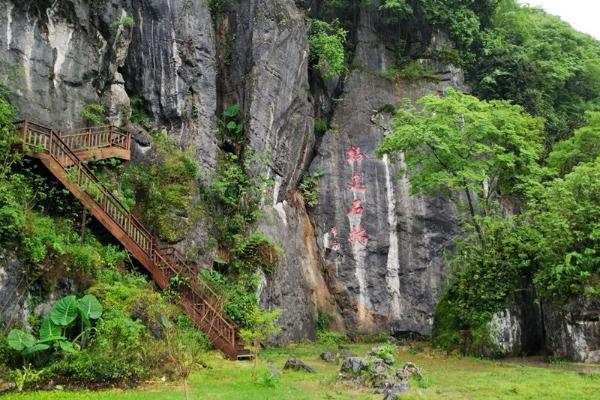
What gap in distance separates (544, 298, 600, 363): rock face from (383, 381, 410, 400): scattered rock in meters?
6.74

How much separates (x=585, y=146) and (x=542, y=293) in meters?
8.95

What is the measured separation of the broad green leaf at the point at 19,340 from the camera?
10219mm

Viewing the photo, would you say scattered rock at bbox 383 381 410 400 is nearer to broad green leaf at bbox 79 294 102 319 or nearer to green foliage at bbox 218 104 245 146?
broad green leaf at bbox 79 294 102 319

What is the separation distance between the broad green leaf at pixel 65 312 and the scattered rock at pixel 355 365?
5.50m

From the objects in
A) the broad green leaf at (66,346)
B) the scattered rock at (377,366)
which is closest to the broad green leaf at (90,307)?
the broad green leaf at (66,346)

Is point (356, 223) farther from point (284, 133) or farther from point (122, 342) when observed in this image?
point (122, 342)

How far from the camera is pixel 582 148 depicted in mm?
22281

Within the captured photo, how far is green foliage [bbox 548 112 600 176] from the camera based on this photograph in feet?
72.3

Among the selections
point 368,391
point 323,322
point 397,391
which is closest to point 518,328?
point 323,322

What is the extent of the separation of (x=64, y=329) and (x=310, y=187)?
1456 cm

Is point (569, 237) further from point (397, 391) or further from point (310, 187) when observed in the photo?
point (310, 187)

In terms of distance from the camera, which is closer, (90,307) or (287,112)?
(90,307)

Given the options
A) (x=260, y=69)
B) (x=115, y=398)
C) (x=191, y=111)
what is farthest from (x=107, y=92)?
(x=115, y=398)

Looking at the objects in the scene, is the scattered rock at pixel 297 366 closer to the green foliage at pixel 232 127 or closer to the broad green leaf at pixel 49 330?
→ the broad green leaf at pixel 49 330
